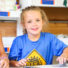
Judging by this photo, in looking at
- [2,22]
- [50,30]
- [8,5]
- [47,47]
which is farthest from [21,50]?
[50,30]

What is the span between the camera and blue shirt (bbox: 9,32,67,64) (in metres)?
1.05

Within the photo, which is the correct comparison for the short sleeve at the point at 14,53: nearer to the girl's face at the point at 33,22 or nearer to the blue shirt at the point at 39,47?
the blue shirt at the point at 39,47

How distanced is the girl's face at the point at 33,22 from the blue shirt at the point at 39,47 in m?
0.06

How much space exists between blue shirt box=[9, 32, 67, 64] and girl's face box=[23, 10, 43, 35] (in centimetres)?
6

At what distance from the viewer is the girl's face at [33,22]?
3.50 feet

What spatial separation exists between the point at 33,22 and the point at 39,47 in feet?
0.54

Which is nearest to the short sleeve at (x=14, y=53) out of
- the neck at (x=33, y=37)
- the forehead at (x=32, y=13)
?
the neck at (x=33, y=37)

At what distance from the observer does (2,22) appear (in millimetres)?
1865

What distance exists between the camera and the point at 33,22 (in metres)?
1.07

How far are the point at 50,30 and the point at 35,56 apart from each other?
42.3 inches

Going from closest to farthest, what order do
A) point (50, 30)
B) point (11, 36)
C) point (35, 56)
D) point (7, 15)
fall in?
1. point (35, 56)
2. point (7, 15)
3. point (11, 36)
4. point (50, 30)

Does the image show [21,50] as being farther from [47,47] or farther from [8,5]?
[8,5]

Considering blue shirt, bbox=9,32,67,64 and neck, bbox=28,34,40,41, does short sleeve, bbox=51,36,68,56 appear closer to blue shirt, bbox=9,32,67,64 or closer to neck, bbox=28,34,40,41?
blue shirt, bbox=9,32,67,64

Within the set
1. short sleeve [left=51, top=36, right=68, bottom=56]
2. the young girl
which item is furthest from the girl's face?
short sleeve [left=51, top=36, right=68, bottom=56]
